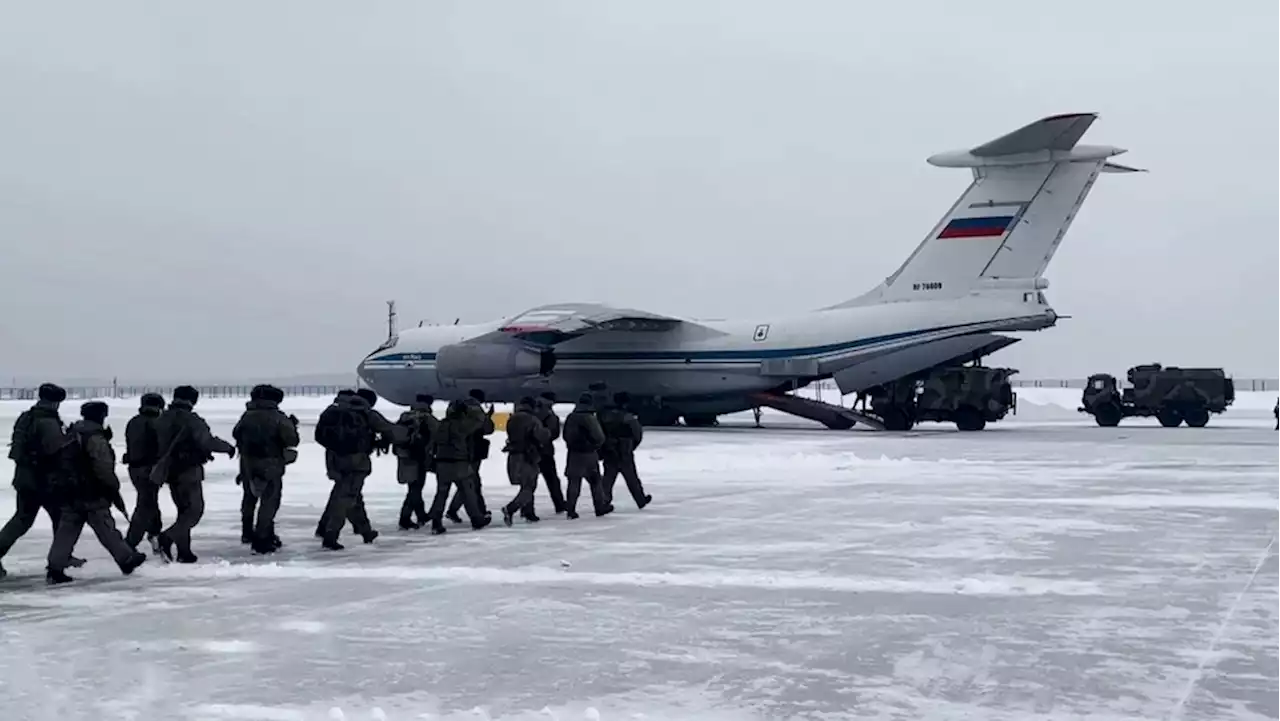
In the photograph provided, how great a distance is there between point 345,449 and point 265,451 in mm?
705

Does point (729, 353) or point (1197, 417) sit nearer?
point (729, 353)

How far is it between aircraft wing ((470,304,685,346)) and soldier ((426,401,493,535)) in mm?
20121

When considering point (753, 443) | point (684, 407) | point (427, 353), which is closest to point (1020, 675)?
point (753, 443)

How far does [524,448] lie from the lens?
535 inches

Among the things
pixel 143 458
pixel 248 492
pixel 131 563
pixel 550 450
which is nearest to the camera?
pixel 131 563

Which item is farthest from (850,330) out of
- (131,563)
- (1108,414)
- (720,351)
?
(131,563)

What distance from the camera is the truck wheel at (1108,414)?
37.8 metres

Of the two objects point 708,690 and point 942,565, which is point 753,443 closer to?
point 942,565

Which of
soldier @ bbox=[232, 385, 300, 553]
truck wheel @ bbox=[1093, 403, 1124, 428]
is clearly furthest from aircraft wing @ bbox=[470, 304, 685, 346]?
soldier @ bbox=[232, 385, 300, 553]

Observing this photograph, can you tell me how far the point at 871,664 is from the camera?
22.1 ft

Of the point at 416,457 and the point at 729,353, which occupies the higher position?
the point at 729,353

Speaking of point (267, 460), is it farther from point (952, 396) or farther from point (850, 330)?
point (952, 396)

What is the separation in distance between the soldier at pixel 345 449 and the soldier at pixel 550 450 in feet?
8.09

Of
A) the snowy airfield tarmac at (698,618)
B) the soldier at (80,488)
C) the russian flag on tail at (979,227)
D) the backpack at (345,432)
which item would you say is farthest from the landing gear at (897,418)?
the soldier at (80,488)
